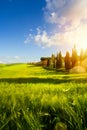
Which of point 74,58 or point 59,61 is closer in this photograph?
point 74,58

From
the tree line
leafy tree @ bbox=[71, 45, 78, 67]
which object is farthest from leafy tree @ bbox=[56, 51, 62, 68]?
leafy tree @ bbox=[71, 45, 78, 67]

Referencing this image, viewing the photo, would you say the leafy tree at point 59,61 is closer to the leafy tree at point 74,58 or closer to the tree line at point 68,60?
the tree line at point 68,60

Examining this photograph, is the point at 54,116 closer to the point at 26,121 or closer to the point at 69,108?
the point at 69,108

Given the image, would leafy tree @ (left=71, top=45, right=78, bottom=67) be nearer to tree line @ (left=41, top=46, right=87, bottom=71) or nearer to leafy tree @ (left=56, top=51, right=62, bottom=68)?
A: tree line @ (left=41, top=46, right=87, bottom=71)

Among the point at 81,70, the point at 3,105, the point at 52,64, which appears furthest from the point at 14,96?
the point at 52,64

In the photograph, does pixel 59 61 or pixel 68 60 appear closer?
pixel 68 60

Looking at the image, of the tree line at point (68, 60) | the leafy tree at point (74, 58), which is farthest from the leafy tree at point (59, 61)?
the leafy tree at point (74, 58)

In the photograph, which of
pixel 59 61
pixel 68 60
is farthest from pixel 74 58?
pixel 59 61

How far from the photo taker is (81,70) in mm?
110812

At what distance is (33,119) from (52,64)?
421 ft

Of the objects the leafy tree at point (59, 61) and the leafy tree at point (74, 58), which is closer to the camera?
the leafy tree at point (74, 58)

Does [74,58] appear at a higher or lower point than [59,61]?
higher

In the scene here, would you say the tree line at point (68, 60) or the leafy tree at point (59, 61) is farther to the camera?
the leafy tree at point (59, 61)

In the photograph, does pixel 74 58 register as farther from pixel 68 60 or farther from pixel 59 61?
pixel 59 61
